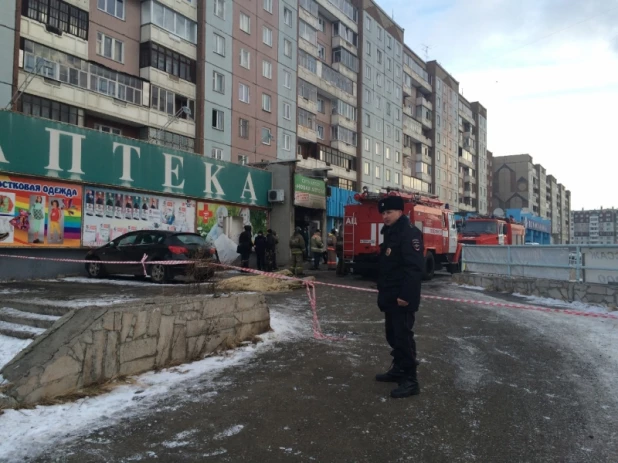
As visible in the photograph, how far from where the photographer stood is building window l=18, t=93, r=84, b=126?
68.0ft

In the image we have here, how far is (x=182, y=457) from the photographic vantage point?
3283 millimetres

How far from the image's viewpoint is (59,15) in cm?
2209

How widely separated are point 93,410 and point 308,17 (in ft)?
130

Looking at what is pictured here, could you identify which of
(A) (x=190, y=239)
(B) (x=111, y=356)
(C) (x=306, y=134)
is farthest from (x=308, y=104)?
(B) (x=111, y=356)

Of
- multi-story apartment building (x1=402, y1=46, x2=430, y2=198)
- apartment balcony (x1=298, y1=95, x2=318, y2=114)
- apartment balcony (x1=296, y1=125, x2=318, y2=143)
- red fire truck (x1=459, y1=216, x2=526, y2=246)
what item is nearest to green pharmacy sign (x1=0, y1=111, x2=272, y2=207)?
red fire truck (x1=459, y1=216, x2=526, y2=246)

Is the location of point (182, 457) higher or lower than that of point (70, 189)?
lower

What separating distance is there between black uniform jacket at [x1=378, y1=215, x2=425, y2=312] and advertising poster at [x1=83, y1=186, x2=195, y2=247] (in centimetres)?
1250

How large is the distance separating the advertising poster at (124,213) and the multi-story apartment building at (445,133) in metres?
49.2

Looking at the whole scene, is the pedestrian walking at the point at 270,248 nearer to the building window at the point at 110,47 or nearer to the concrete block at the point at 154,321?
the concrete block at the point at 154,321

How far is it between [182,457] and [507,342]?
525 cm

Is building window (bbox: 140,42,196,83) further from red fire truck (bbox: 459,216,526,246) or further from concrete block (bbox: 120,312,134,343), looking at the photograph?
concrete block (bbox: 120,312,134,343)

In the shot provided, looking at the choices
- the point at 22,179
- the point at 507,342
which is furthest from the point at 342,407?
the point at 22,179

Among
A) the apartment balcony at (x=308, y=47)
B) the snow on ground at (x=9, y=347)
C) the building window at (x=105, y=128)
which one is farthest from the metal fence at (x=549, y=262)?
the apartment balcony at (x=308, y=47)

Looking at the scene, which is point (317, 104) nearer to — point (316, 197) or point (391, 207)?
point (316, 197)
